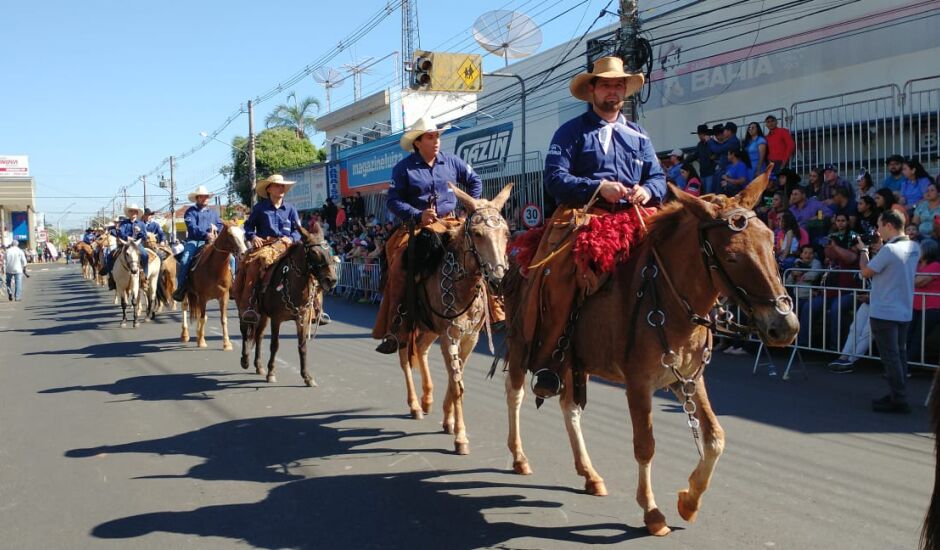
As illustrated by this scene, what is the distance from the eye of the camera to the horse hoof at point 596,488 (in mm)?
5305

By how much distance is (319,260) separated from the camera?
370 inches

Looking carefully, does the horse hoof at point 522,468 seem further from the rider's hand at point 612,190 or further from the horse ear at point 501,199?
the rider's hand at point 612,190

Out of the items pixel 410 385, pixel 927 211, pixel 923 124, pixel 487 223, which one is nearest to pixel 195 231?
pixel 410 385

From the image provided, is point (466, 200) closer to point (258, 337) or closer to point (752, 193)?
point (752, 193)

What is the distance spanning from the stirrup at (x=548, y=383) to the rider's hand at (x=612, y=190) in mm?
1218

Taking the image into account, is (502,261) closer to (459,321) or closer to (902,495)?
(459,321)

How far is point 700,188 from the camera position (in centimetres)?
1417

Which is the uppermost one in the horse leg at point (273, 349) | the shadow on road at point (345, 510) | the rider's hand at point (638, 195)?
the rider's hand at point (638, 195)

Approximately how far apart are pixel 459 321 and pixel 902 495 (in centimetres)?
368

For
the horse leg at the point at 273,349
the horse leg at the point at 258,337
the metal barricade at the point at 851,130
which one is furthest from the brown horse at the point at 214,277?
the metal barricade at the point at 851,130

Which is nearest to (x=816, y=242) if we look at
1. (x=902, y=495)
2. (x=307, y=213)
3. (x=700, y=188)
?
(x=700, y=188)

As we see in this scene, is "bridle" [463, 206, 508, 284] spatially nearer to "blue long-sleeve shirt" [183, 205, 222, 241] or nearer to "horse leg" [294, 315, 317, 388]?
"horse leg" [294, 315, 317, 388]

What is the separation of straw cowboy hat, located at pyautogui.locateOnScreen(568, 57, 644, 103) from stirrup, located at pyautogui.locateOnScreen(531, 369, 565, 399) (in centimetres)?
198

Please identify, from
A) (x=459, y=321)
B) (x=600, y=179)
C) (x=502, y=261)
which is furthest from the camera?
(x=459, y=321)
